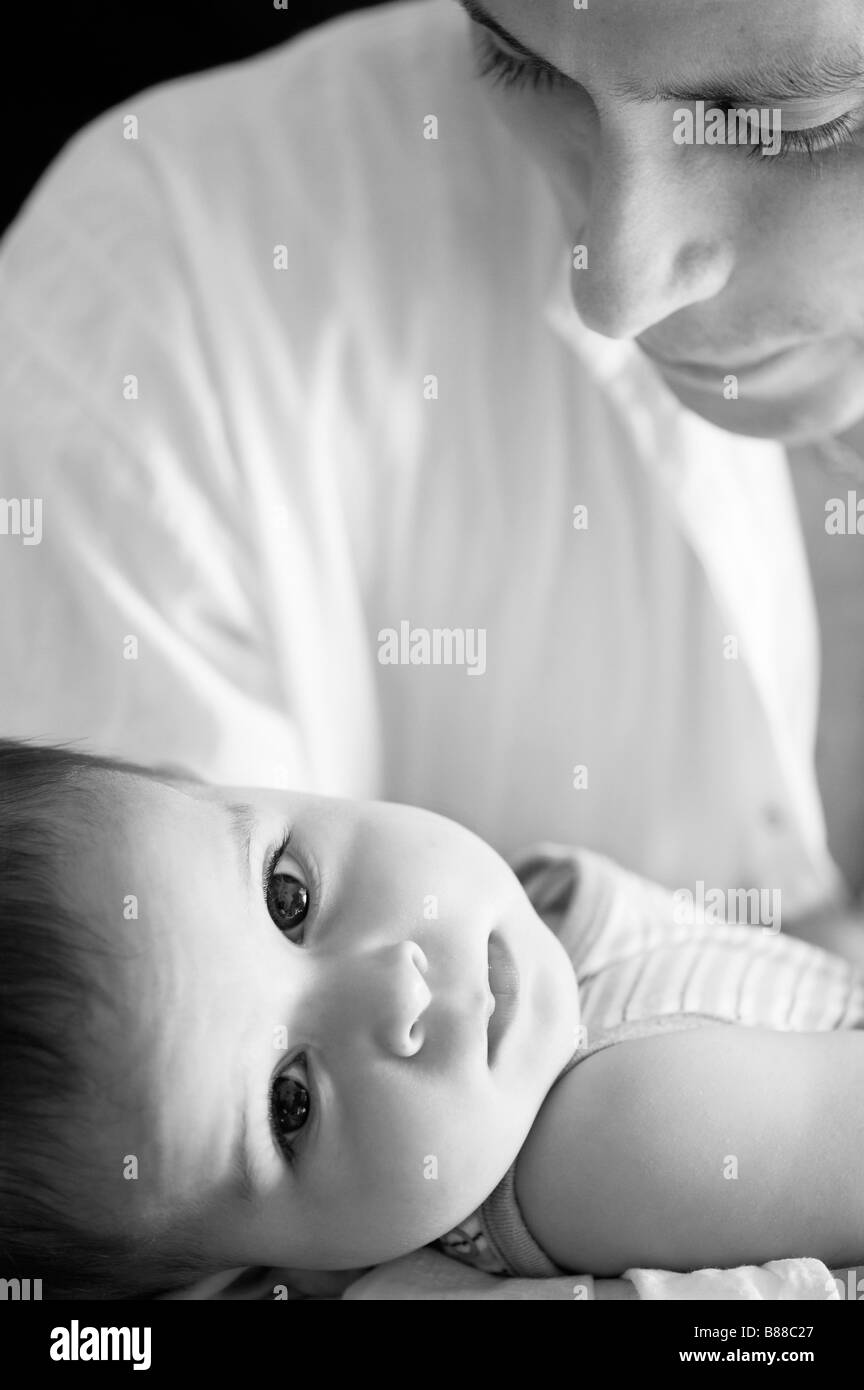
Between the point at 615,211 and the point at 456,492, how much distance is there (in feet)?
1.49

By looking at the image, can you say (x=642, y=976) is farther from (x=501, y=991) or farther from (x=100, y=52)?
(x=100, y=52)

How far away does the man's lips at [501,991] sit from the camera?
2.44ft

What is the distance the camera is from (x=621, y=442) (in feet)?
3.74

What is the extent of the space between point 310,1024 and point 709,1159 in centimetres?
24

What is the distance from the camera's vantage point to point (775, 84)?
2.09 ft

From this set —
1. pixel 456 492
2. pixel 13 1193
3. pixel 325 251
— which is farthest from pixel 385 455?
pixel 13 1193

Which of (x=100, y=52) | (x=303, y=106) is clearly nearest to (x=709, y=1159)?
(x=303, y=106)

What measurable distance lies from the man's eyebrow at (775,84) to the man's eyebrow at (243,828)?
44cm

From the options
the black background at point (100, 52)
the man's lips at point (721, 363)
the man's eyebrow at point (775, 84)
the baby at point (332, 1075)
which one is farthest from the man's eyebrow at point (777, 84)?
the black background at point (100, 52)

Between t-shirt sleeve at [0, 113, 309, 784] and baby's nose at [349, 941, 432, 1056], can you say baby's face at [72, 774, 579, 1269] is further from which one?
t-shirt sleeve at [0, 113, 309, 784]

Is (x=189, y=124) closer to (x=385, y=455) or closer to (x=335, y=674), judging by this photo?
(x=385, y=455)

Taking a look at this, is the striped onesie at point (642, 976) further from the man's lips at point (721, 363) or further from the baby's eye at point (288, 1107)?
the man's lips at point (721, 363)

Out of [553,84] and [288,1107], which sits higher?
[553,84]

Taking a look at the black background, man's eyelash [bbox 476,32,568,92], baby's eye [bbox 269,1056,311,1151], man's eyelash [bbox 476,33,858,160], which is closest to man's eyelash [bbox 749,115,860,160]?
man's eyelash [bbox 476,33,858,160]
